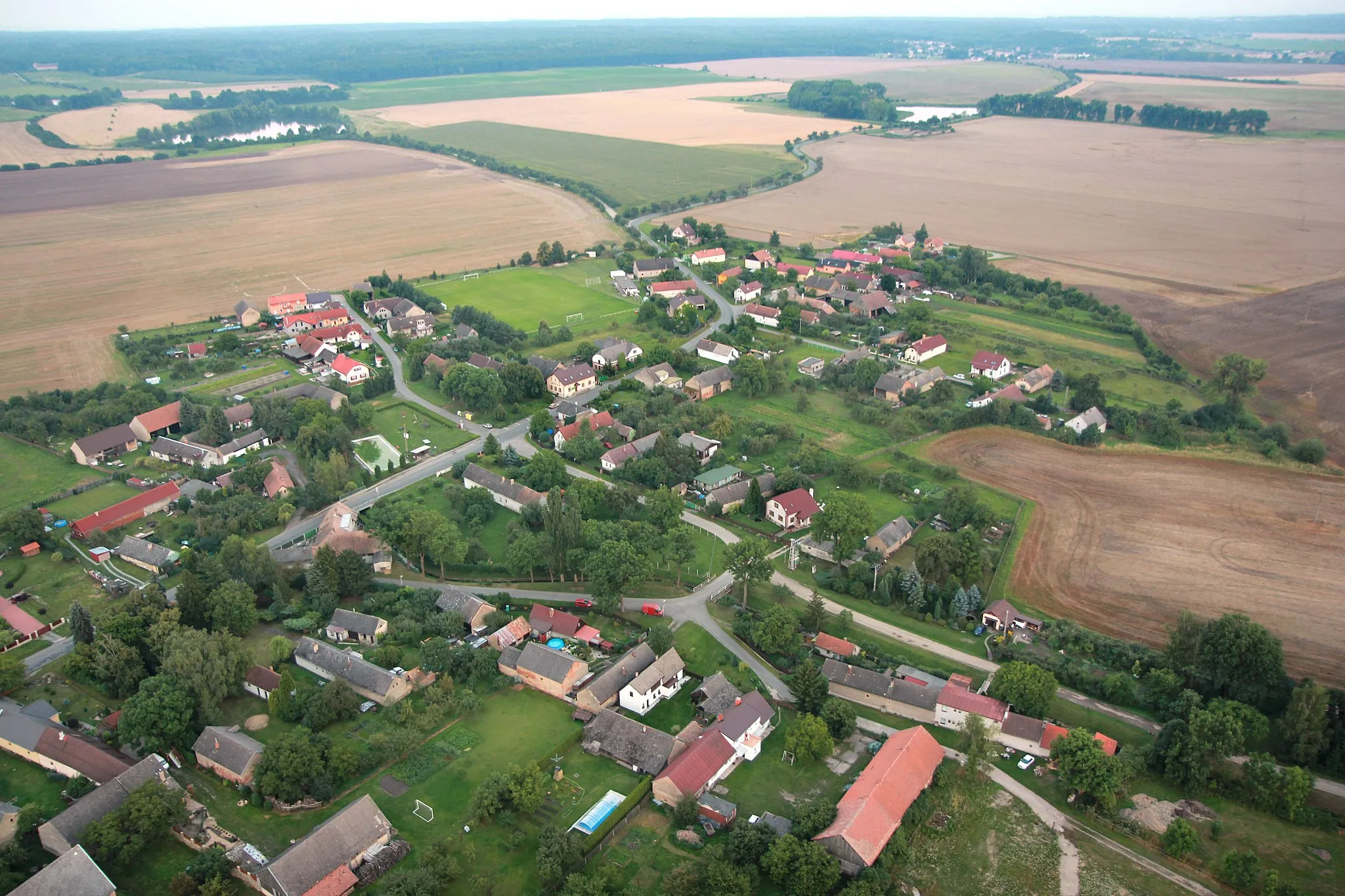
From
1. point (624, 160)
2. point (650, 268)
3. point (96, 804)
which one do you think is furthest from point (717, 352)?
point (624, 160)

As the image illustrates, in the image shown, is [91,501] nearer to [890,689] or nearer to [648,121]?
[890,689]

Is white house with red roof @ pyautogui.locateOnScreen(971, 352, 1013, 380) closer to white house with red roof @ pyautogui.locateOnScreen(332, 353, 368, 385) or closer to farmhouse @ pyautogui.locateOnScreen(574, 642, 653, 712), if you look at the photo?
farmhouse @ pyautogui.locateOnScreen(574, 642, 653, 712)

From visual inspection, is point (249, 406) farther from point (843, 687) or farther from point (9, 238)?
point (9, 238)

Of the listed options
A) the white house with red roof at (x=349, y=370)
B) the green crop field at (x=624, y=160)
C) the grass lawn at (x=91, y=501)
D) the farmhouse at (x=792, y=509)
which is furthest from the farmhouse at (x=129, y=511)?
the green crop field at (x=624, y=160)

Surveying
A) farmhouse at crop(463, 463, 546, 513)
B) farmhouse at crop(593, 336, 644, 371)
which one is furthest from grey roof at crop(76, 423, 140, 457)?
farmhouse at crop(593, 336, 644, 371)

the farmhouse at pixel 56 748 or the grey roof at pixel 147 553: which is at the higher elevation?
the grey roof at pixel 147 553

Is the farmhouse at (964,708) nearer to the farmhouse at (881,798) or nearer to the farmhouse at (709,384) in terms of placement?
the farmhouse at (881,798)

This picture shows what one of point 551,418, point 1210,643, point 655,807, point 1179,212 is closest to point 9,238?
point 551,418
